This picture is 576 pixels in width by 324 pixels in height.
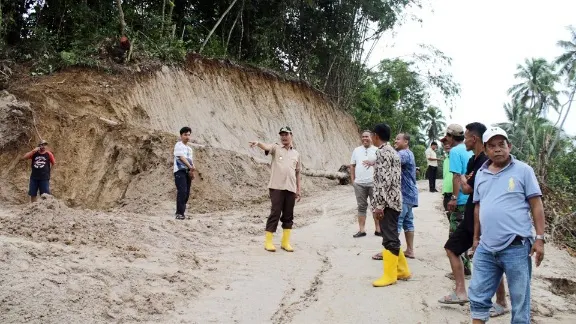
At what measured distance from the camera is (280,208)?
715cm

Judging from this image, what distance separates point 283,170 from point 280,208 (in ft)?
1.81

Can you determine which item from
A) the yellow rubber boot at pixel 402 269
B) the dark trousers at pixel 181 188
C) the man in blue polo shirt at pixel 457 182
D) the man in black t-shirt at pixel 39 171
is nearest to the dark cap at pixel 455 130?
the man in blue polo shirt at pixel 457 182

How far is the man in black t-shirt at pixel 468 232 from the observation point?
4590mm

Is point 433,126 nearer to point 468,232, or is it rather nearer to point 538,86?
point 538,86

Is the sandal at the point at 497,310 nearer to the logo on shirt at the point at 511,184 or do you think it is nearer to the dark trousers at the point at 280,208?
the logo on shirt at the point at 511,184

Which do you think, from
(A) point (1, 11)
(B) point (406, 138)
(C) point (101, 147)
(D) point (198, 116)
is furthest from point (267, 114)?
(B) point (406, 138)

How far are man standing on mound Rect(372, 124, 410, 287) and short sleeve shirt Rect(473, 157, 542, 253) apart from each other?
1639 millimetres

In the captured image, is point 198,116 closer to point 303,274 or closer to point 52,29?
point 52,29

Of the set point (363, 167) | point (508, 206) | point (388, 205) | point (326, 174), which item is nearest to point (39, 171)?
point (363, 167)

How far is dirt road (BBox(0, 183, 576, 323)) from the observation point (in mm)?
4262

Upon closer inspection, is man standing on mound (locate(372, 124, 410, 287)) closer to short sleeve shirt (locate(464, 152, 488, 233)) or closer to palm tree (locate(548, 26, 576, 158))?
short sleeve shirt (locate(464, 152, 488, 233))

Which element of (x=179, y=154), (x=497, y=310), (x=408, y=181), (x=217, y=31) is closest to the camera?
(x=497, y=310)

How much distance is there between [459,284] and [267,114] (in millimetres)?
14100

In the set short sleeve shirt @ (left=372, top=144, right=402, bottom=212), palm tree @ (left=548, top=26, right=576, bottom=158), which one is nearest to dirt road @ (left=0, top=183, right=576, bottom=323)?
short sleeve shirt @ (left=372, top=144, right=402, bottom=212)
